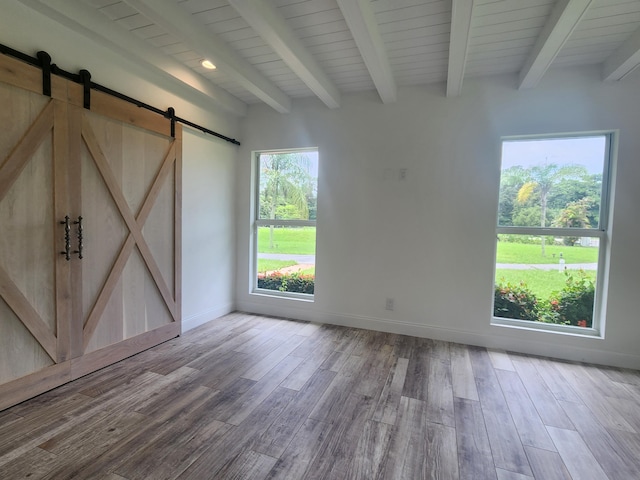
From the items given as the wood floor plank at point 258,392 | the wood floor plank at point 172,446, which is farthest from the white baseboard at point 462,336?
the wood floor plank at point 172,446

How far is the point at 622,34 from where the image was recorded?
2.29m

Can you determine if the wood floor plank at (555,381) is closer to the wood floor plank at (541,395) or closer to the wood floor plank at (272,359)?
the wood floor plank at (541,395)

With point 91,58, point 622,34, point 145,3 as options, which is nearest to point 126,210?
point 91,58

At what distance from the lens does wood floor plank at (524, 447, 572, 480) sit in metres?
1.48

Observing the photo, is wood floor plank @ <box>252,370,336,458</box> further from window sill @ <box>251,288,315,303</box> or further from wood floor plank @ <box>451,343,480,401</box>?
window sill @ <box>251,288,315,303</box>

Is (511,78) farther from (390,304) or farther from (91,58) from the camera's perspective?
(91,58)

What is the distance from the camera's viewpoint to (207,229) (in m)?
3.56

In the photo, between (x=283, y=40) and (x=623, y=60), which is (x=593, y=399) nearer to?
(x=623, y=60)

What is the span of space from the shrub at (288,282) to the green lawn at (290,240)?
1.05 feet

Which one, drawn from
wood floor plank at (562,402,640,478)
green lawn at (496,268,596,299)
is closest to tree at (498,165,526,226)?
green lawn at (496,268,596,299)

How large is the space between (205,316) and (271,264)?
1034 millimetres

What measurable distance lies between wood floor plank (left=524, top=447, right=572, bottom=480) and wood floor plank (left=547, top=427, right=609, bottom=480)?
0.10 feet

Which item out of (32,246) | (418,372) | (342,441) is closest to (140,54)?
(32,246)

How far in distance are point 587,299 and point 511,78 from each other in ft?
7.40
